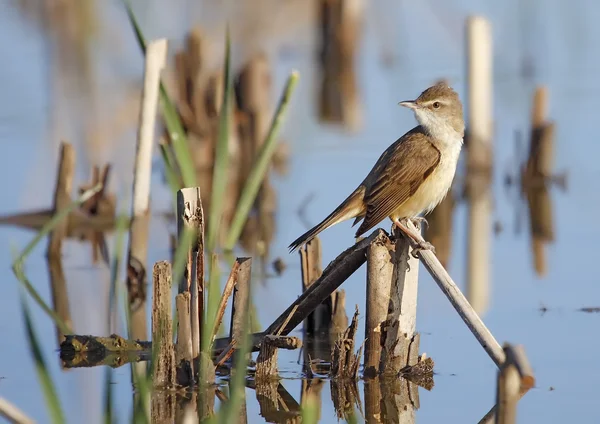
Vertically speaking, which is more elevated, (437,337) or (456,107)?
(456,107)

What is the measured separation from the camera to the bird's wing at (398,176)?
22.7ft

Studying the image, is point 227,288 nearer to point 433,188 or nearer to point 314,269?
point 314,269

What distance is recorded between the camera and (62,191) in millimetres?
9375

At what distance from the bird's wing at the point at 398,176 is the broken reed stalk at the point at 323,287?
381 mm

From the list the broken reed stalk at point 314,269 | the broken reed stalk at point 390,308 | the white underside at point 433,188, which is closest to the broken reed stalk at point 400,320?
the broken reed stalk at point 390,308

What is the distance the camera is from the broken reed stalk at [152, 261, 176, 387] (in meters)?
6.17

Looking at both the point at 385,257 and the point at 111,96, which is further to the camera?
the point at 111,96

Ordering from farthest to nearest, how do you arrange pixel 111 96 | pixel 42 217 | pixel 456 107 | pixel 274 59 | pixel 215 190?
pixel 274 59
pixel 111 96
pixel 42 217
pixel 456 107
pixel 215 190

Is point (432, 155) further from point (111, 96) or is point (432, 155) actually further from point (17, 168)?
point (111, 96)

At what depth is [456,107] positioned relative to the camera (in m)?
7.48

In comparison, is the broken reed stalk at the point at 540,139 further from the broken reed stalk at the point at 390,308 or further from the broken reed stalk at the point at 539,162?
the broken reed stalk at the point at 390,308

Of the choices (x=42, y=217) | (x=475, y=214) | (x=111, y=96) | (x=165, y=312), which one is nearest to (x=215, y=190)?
(x=165, y=312)

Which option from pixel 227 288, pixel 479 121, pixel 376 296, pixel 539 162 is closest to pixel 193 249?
pixel 227 288

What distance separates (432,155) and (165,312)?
1.93 meters
